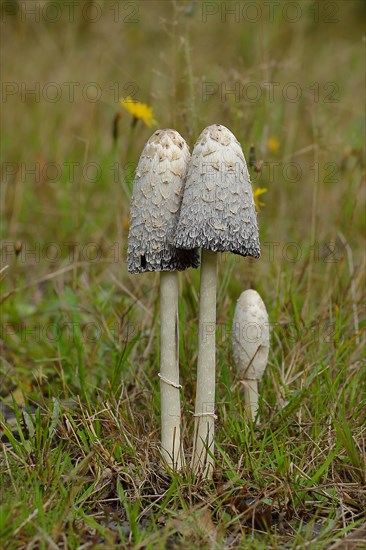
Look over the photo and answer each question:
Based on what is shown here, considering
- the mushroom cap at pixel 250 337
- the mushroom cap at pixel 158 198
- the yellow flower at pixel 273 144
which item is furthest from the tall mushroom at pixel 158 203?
the yellow flower at pixel 273 144

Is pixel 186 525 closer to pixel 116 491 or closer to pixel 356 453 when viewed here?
pixel 116 491

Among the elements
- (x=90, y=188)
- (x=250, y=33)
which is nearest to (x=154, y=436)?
(x=90, y=188)

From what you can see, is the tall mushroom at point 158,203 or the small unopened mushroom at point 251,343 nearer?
the tall mushroom at point 158,203

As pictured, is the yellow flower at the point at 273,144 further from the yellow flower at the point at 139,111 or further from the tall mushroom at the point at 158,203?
the tall mushroom at the point at 158,203

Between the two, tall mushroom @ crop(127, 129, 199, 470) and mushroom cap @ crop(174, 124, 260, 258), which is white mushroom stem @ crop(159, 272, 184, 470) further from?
mushroom cap @ crop(174, 124, 260, 258)

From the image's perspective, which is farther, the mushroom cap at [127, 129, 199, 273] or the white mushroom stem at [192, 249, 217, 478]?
the white mushroom stem at [192, 249, 217, 478]

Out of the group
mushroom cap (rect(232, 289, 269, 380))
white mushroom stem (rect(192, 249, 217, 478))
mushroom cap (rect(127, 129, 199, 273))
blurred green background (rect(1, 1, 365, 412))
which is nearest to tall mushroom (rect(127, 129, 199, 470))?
mushroom cap (rect(127, 129, 199, 273))
